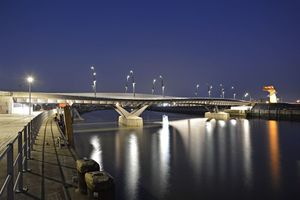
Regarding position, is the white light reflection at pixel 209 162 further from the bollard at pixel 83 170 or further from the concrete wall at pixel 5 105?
the concrete wall at pixel 5 105

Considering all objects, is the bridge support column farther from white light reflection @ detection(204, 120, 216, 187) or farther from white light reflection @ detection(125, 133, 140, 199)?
white light reflection @ detection(125, 133, 140, 199)

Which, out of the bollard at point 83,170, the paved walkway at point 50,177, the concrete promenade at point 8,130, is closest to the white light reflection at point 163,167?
the paved walkway at point 50,177

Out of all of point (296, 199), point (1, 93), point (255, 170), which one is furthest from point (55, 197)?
point (1, 93)

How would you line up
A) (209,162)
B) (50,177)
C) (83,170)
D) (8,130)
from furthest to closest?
1. (209,162)
2. (8,130)
3. (50,177)
4. (83,170)

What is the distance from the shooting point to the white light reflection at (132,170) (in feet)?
65.0

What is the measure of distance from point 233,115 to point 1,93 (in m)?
95.7

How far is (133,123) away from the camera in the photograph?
253 feet

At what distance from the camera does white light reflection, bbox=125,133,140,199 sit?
1981cm

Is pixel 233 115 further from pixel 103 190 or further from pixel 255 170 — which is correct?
pixel 103 190

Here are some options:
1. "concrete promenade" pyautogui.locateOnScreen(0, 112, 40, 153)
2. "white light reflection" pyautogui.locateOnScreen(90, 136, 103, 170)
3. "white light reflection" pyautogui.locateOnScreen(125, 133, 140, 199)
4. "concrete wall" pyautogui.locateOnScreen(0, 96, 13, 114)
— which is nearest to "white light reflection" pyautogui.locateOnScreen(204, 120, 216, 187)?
"white light reflection" pyautogui.locateOnScreen(125, 133, 140, 199)

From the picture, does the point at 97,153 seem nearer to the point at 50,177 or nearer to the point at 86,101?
the point at 50,177

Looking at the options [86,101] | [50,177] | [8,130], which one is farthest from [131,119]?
[50,177]

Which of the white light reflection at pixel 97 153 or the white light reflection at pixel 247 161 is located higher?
the white light reflection at pixel 97 153

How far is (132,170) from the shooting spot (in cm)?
2689
